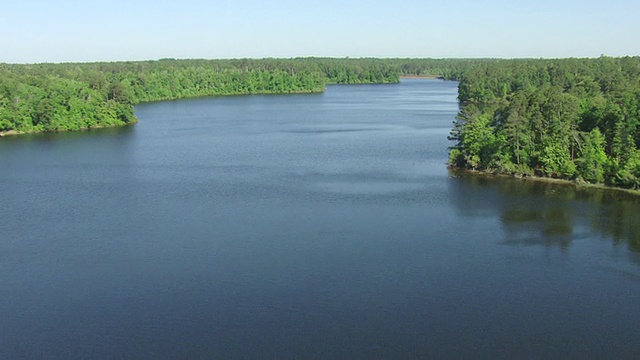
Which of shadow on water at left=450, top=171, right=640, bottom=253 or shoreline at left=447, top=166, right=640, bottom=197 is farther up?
shoreline at left=447, top=166, right=640, bottom=197

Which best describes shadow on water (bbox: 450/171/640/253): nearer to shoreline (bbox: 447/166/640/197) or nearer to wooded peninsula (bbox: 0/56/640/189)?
shoreline (bbox: 447/166/640/197)

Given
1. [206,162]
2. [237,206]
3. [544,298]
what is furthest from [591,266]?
[206,162]

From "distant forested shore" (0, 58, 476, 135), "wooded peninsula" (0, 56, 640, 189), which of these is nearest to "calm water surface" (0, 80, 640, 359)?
"wooded peninsula" (0, 56, 640, 189)

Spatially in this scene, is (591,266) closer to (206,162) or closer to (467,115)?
(467,115)

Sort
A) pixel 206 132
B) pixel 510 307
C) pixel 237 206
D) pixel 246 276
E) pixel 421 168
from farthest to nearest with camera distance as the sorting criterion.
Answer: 1. pixel 206 132
2. pixel 421 168
3. pixel 237 206
4. pixel 246 276
5. pixel 510 307

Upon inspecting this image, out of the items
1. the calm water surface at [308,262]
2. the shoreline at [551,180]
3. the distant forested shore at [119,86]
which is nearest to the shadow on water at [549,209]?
the calm water surface at [308,262]
